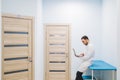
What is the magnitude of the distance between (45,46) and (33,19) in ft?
4.67

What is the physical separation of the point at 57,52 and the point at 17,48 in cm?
180

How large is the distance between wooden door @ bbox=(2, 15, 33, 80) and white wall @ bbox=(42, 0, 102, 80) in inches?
53.4

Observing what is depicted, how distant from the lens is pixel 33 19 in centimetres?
483

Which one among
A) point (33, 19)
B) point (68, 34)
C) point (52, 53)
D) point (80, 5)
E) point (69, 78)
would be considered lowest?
point (69, 78)

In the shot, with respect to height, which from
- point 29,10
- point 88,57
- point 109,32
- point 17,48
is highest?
point 29,10

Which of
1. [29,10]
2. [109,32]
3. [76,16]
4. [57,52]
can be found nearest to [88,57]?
[109,32]

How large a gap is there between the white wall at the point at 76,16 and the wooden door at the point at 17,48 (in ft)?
4.45

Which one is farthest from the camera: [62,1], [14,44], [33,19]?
[62,1]

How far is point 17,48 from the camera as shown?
4531 mm

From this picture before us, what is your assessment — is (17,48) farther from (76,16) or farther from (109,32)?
(109,32)

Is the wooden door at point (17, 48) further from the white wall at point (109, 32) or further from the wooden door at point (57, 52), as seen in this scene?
the white wall at point (109, 32)

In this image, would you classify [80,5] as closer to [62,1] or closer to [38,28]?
[62,1]

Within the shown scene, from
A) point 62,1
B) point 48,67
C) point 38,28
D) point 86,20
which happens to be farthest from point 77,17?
point 48,67

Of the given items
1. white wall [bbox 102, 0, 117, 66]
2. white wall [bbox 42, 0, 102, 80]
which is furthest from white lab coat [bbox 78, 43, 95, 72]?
white wall [bbox 42, 0, 102, 80]
